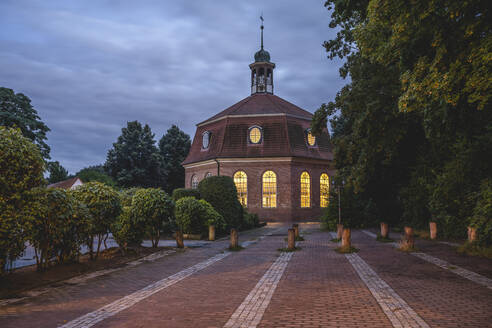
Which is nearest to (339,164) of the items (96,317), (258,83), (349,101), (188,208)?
(349,101)

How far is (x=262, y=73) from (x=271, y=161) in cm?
1241

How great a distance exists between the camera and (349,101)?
719 inches

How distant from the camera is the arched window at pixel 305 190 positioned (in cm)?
3459

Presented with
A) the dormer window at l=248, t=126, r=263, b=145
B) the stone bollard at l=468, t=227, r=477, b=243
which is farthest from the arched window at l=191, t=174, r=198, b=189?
the stone bollard at l=468, t=227, r=477, b=243

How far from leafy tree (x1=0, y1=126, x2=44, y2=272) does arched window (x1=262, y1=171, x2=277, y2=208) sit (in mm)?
26746

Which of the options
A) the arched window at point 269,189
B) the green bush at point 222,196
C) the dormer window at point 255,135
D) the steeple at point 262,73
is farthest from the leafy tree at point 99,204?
the steeple at point 262,73

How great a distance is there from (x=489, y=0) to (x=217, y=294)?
26.2 feet

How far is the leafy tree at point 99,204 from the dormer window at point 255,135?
24.2m

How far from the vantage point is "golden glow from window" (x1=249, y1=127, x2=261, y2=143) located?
34.7 metres

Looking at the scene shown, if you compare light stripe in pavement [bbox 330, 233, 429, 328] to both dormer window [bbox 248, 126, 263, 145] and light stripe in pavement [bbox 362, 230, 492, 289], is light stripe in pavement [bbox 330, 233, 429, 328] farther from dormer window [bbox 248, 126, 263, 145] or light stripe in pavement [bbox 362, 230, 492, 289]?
dormer window [bbox 248, 126, 263, 145]

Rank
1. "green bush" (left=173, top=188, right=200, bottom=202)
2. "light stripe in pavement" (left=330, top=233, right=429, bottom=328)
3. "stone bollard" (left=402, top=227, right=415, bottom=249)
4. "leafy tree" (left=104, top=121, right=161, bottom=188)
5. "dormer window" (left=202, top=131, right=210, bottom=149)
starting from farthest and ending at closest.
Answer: "leafy tree" (left=104, top=121, right=161, bottom=188) → "dormer window" (left=202, top=131, right=210, bottom=149) → "green bush" (left=173, top=188, right=200, bottom=202) → "stone bollard" (left=402, top=227, right=415, bottom=249) → "light stripe in pavement" (left=330, top=233, right=429, bottom=328)

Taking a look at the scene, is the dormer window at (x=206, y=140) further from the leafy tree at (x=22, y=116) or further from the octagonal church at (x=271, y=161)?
the leafy tree at (x=22, y=116)

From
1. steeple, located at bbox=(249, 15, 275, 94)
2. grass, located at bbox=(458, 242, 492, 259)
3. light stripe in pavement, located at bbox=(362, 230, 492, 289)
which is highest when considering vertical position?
steeple, located at bbox=(249, 15, 275, 94)

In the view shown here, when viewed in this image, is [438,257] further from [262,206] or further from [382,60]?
[262,206]
